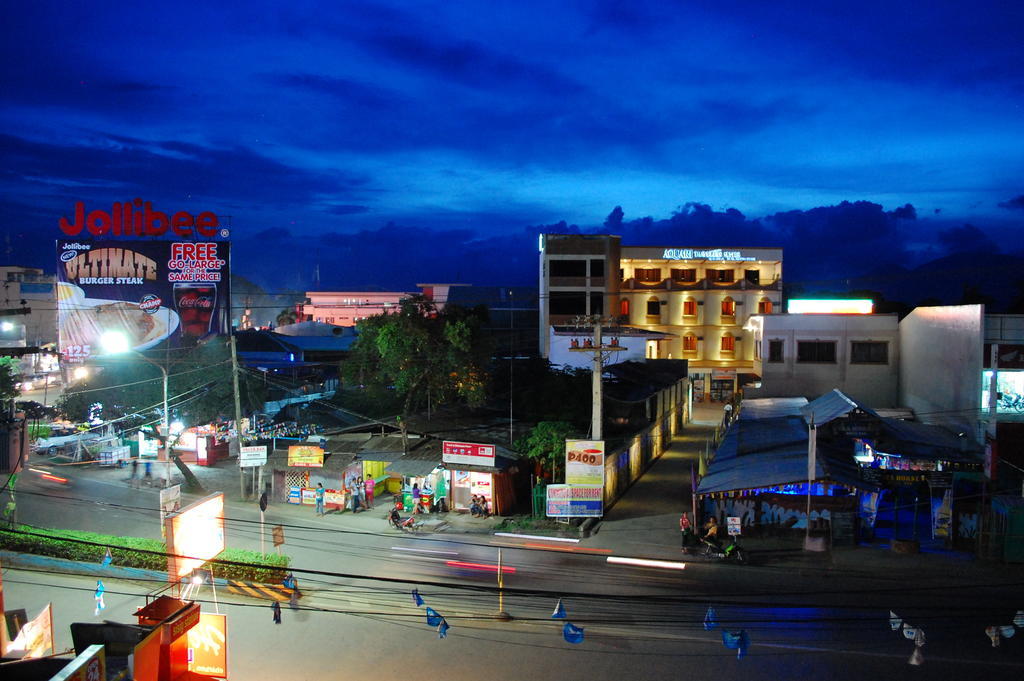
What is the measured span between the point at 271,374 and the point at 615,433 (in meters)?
24.5

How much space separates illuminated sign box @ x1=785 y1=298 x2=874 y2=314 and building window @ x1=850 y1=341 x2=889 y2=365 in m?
7.04

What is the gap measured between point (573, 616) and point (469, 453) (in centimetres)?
899

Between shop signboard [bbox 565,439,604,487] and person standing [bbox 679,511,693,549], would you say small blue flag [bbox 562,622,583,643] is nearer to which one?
person standing [bbox 679,511,693,549]

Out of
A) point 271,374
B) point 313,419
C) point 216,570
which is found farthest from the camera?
point 271,374

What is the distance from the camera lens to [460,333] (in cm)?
2584

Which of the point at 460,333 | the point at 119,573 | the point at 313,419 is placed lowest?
the point at 119,573

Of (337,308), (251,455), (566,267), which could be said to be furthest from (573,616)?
(337,308)

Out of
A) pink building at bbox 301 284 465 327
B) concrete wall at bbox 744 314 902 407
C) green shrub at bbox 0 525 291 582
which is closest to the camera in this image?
green shrub at bbox 0 525 291 582

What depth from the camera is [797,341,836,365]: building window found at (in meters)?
35.7

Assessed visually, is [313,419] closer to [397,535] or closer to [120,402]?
[120,402]

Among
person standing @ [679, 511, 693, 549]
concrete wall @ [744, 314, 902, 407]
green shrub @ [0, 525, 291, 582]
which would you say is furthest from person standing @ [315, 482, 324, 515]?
concrete wall @ [744, 314, 902, 407]

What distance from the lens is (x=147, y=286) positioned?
132 feet

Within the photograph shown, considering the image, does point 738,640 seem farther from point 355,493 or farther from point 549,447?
point 355,493

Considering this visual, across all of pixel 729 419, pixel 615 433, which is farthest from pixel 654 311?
pixel 615 433
